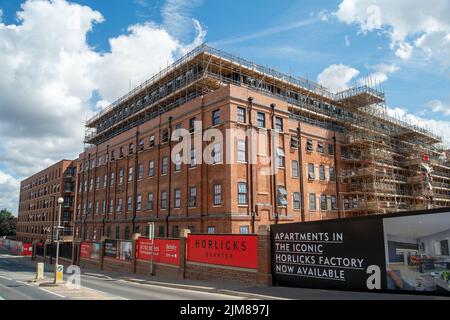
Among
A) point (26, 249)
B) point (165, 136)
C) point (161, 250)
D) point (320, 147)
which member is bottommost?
point (26, 249)

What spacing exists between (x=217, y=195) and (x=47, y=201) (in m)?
63.5

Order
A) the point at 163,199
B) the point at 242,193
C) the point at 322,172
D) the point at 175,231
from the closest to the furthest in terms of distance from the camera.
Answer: the point at 242,193, the point at 175,231, the point at 163,199, the point at 322,172

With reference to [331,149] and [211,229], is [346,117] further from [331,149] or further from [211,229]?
[211,229]

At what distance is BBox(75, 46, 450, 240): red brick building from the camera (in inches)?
1213

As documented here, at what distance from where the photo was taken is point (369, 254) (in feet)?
44.4

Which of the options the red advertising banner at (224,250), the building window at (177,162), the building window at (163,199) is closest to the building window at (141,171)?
the building window at (163,199)

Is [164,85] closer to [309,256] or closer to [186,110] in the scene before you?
[186,110]

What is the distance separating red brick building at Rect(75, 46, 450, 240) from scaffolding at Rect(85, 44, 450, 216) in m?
0.15

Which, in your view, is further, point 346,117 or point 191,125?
point 346,117

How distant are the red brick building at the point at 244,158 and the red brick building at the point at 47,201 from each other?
17.6m

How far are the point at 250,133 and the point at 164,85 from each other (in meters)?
17.1

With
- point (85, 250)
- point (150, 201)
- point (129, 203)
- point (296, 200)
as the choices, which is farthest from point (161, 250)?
point (85, 250)

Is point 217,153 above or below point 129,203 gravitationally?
above
